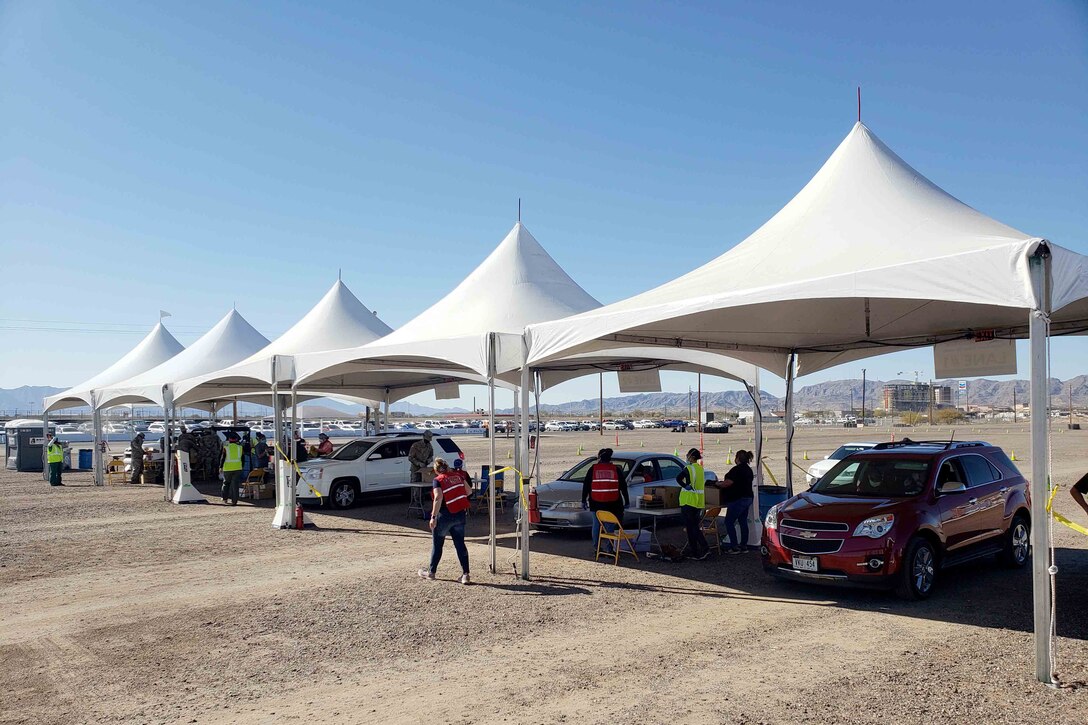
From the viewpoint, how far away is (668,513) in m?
12.2

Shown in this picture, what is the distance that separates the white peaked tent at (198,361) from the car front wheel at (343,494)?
24.6 ft

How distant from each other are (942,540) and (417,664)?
238 inches

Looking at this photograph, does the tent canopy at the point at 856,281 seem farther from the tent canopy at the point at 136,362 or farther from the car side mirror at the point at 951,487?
the tent canopy at the point at 136,362

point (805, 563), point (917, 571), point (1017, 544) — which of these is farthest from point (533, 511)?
point (1017, 544)

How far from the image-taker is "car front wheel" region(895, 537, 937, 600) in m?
8.73

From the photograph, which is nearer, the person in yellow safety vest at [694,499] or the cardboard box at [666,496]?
the person in yellow safety vest at [694,499]

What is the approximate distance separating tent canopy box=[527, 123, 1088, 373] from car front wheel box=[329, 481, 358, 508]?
8813 mm

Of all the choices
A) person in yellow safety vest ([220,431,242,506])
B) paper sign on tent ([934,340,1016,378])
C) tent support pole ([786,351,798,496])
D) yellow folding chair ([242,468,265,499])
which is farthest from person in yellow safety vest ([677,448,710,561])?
yellow folding chair ([242,468,265,499])

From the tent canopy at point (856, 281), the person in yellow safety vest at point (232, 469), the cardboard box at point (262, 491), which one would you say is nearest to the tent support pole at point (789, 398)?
the tent canopy at point (856, 281)

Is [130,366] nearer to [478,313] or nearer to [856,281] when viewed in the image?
[478,313]

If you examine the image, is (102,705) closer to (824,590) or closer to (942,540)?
(824,590)

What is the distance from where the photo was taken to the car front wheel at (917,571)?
8734 mm

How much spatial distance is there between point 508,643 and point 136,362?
3328 cm

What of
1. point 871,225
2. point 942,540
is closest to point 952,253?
point 871,225
